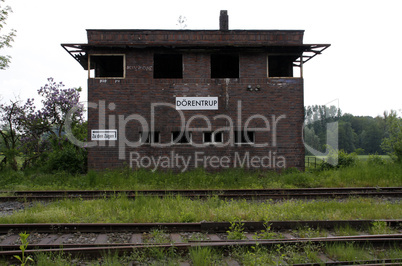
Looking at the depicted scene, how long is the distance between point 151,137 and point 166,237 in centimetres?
799

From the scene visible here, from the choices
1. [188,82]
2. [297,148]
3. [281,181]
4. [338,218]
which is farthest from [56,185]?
[297,148]

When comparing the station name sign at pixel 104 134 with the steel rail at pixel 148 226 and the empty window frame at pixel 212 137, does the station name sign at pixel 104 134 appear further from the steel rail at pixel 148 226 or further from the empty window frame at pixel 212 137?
the steel rail at pixel 148 226

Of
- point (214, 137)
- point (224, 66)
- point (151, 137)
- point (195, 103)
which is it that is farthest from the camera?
point (224, 66)

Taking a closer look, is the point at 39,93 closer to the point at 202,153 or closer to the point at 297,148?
the point at 202,153

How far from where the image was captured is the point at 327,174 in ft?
39.6

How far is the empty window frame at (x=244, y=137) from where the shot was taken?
1313 cm

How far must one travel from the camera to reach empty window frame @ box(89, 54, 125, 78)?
1418 cm

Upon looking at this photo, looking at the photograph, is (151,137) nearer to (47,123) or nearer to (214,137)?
(214,137)

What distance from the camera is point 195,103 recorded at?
42.8 ft

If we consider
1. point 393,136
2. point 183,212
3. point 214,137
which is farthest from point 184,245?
point 393,136

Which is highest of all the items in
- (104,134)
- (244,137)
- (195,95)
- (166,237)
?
(195,95)

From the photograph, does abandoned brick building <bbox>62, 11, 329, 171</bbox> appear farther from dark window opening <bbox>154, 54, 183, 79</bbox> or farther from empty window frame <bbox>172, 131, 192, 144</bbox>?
dark window opening <bbox>154, 54, 183, 79</bbox>

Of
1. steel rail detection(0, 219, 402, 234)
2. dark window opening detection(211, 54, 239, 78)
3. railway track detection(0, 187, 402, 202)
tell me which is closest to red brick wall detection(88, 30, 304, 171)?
dark window opening detection(211, 54, 239, 78)

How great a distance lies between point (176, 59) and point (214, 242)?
12630mm
